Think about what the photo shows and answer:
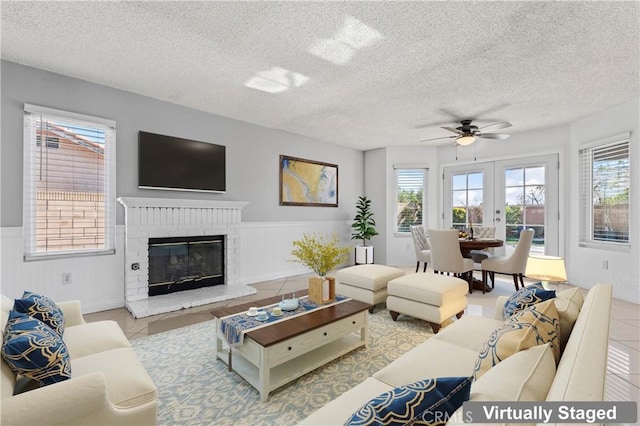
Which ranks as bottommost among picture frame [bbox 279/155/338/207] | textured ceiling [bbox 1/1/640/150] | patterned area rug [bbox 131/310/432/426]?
patterned area rug [bbox 131/310/432/426]

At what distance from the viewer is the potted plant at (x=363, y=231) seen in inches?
244

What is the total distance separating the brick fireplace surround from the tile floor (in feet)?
0.46

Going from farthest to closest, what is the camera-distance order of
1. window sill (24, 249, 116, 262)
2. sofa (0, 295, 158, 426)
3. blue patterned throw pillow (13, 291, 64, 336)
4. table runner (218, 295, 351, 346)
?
window sill (24, 249, 116, 262), table runner (218, 295, 351, 346), blue patterned throw pillow (13, 291, 64, 336), sofa (0, 295, 158, 426)

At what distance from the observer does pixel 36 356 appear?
3.88 feet

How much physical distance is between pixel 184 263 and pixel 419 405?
401 cm

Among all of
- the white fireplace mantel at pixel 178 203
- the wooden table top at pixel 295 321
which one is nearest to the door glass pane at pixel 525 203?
the wooden table top at pixel 295 321

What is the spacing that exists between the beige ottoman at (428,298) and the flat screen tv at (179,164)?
298 cm

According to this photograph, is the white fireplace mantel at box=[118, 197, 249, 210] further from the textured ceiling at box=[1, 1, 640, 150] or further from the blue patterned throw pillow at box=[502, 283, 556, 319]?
the blue patterned throw pillow at box=[502, 283, 556, 319]

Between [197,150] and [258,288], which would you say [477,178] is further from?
[197,150]

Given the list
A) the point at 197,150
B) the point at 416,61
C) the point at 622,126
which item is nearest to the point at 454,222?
the point at 622,126

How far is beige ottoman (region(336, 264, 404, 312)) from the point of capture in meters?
3.30

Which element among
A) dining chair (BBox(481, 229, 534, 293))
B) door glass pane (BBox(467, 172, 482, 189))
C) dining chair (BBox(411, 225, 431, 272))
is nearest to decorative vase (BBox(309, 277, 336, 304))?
dining chair (BBox(481, 229, 534, 293))

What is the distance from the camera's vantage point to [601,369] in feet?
2.42

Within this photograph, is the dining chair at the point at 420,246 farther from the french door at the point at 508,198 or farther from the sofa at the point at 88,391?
the sofa at the point at 88,391
